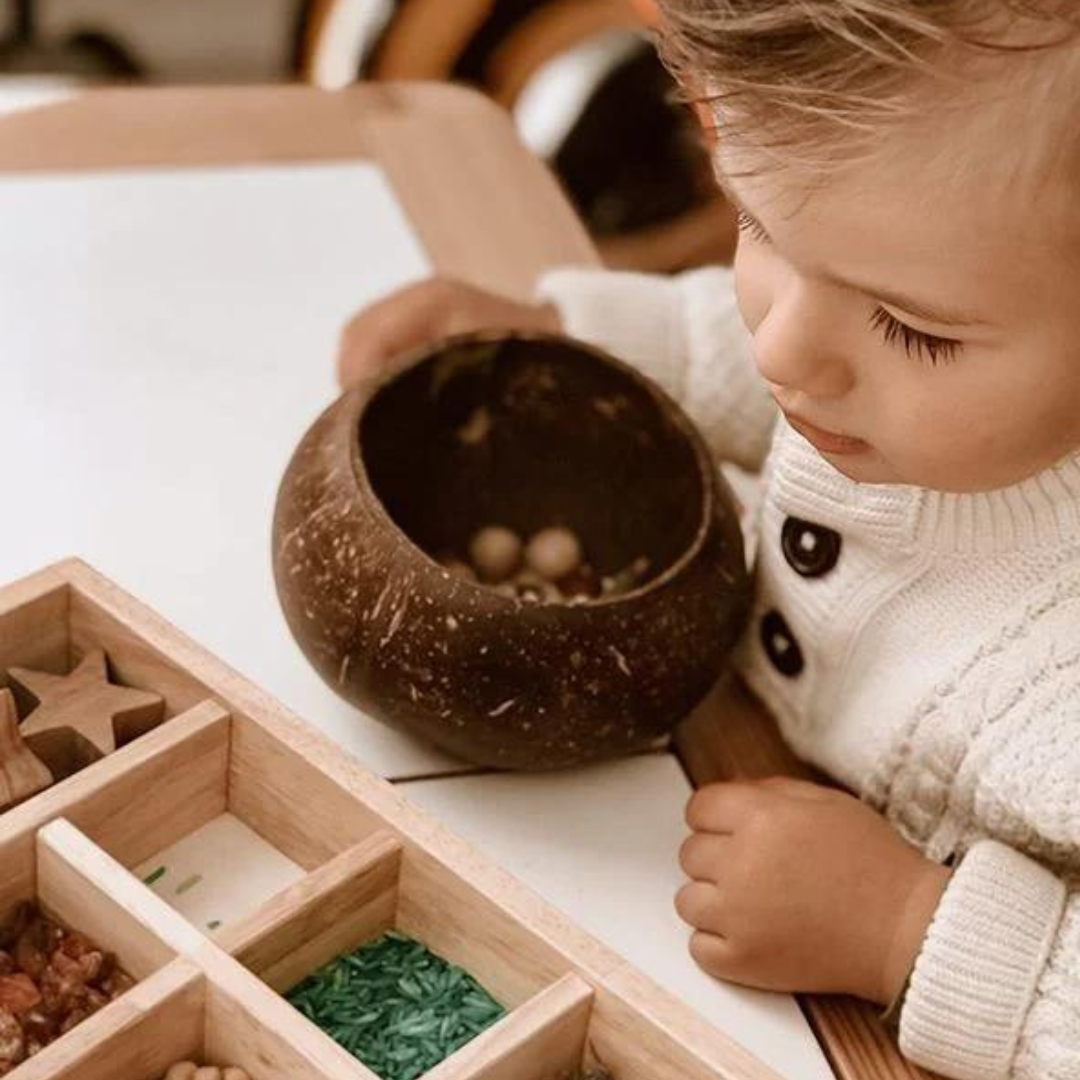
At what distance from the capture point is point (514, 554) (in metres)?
0.89

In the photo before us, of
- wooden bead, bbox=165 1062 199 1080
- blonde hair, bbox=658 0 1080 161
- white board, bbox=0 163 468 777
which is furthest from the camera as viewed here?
white board, bbox=0 163 468 777

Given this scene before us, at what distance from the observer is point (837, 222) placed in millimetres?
592

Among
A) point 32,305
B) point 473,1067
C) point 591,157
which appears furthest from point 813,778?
point 591,157

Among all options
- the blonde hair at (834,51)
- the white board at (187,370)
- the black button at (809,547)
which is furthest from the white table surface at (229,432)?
the blonde hair at (834,51)

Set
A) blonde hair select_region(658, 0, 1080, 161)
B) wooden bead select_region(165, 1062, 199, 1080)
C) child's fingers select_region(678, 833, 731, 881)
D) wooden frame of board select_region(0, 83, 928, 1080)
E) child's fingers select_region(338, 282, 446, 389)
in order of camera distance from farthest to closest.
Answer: wooden frame of board select_region(0, 83, 928, 1080), child's fingers select_region(338, 282, 446, 389), child's fingers select_region(678, 833, 731, 881), wooden bead select_region(165, 1062, 199, 1080), blonde hair select_region(658, 0, 1080, 161)

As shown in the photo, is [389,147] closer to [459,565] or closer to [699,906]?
[459,565]

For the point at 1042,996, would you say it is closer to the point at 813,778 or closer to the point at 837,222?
the point at 813,778

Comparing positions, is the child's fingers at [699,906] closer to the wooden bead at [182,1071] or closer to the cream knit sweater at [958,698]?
the cream knit sweater at [958,698]

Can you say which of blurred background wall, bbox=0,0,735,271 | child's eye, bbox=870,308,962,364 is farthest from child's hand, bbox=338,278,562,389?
blurred background wall, bbox=0,0,735,271

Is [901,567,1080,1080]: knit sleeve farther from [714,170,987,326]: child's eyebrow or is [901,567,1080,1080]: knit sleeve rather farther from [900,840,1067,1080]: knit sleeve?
[714,170,987,326]: child's eyebrow

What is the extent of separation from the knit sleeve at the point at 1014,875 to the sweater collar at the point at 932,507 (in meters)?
0.02

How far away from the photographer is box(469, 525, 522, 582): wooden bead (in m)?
0.88

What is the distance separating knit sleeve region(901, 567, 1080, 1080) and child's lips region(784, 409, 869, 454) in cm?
12

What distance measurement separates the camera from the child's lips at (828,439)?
68 centimetres
